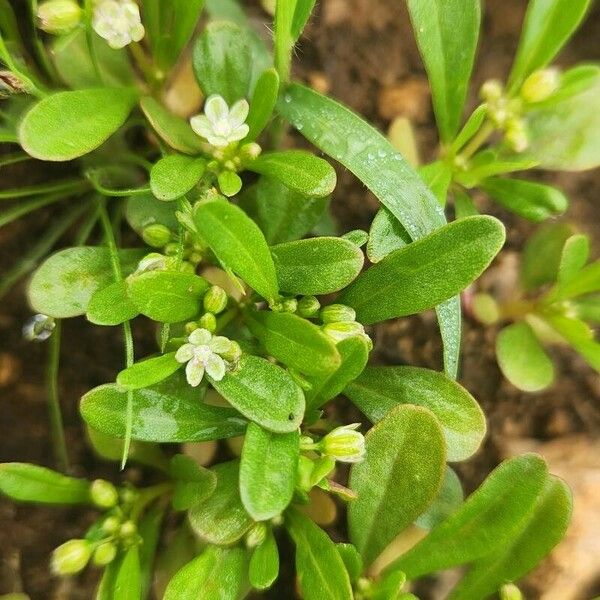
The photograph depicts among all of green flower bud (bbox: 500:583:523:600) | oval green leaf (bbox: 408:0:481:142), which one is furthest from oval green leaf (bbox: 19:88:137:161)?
green flower bud (bbox: 500:583:523:600)

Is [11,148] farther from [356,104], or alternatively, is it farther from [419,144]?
[419,144]

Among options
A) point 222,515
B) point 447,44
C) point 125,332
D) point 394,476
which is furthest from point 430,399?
point 447,44

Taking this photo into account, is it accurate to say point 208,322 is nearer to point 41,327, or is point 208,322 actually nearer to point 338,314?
point 338,314

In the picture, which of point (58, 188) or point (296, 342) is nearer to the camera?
point (296, 342)

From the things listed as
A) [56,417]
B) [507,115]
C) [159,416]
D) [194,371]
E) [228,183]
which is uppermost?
[507,115]

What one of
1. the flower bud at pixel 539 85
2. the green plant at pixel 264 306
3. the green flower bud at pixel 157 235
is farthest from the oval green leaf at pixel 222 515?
the flower bud at pixel 539 85

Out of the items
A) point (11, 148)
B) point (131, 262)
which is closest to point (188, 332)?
point (131, 262)

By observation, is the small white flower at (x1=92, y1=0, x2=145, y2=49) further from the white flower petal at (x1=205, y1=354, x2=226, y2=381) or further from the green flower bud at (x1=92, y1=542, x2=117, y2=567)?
the green flower bud at (x1=92, y1=542, x2=117, y2=567)
